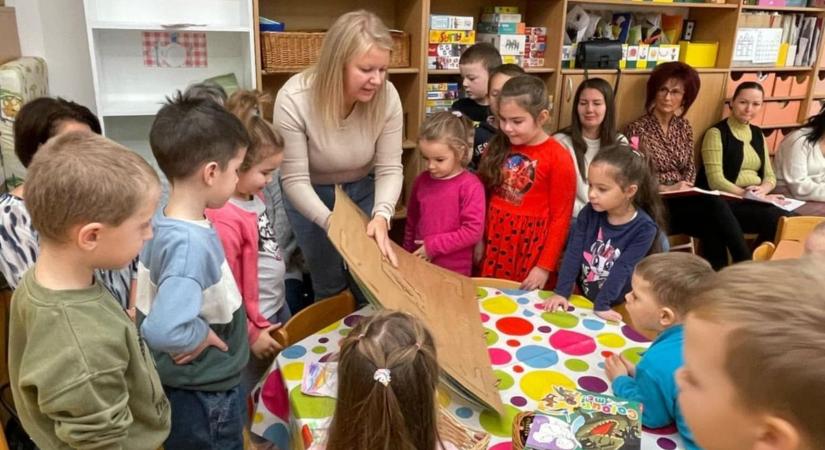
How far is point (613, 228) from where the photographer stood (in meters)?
2.02

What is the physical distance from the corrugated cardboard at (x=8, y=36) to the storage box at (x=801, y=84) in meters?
4.85

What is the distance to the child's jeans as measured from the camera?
4.60 feet

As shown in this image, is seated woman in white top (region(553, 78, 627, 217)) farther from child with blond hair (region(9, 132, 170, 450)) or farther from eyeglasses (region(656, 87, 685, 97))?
child with blond hair (region(9, 132, 170, 450))

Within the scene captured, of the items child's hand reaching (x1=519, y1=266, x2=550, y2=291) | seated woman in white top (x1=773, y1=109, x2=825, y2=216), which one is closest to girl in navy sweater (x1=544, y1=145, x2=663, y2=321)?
child's hand reaching (x1=519, y1=266, x2=550, y2=291)

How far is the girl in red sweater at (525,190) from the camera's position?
2184 millimetres

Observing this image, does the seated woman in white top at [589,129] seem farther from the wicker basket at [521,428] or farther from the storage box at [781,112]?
the storage box at [781,112]

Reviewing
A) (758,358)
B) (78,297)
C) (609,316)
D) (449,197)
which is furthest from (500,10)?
(758,358)

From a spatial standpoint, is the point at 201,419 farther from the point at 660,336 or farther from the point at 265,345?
the point at 660,336

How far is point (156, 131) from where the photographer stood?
4.45 feet

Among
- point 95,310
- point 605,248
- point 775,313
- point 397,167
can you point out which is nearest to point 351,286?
point 397,167

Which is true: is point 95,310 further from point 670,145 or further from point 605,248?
point 670,145

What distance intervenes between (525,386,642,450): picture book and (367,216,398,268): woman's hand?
0.62 meters

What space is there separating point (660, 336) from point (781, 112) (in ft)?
12.6

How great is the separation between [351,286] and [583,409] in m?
1.22
